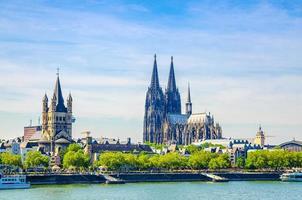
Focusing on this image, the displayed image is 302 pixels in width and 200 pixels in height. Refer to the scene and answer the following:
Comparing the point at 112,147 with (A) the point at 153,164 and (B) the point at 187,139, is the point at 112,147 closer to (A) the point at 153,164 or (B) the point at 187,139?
(A) the point at 153,164

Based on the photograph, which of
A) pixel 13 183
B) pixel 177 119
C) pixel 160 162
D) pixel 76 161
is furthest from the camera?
pixel 177 119

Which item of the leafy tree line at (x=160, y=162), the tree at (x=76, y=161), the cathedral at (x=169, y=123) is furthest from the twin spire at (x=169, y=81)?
the tree at (x=76, y=161)

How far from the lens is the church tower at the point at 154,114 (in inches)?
6841

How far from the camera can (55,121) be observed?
138 metres

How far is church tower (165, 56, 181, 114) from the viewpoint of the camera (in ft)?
580

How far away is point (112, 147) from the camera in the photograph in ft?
454

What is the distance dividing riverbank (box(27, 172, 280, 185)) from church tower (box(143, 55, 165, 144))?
70.6m

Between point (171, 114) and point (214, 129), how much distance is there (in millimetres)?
10680

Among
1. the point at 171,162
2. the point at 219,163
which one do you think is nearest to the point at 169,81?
the point at 219,163

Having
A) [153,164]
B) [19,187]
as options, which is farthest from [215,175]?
[19,187]

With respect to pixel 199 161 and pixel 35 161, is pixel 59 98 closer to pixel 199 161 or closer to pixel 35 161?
pixel 35 161

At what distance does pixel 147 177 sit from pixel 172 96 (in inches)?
3408

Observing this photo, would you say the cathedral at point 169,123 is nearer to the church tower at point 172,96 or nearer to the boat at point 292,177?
the church tower at point 172,96

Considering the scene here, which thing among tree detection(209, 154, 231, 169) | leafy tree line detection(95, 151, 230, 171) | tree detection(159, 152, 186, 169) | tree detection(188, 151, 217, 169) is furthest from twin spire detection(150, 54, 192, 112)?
tree detection(159, 152, 186, 169)
